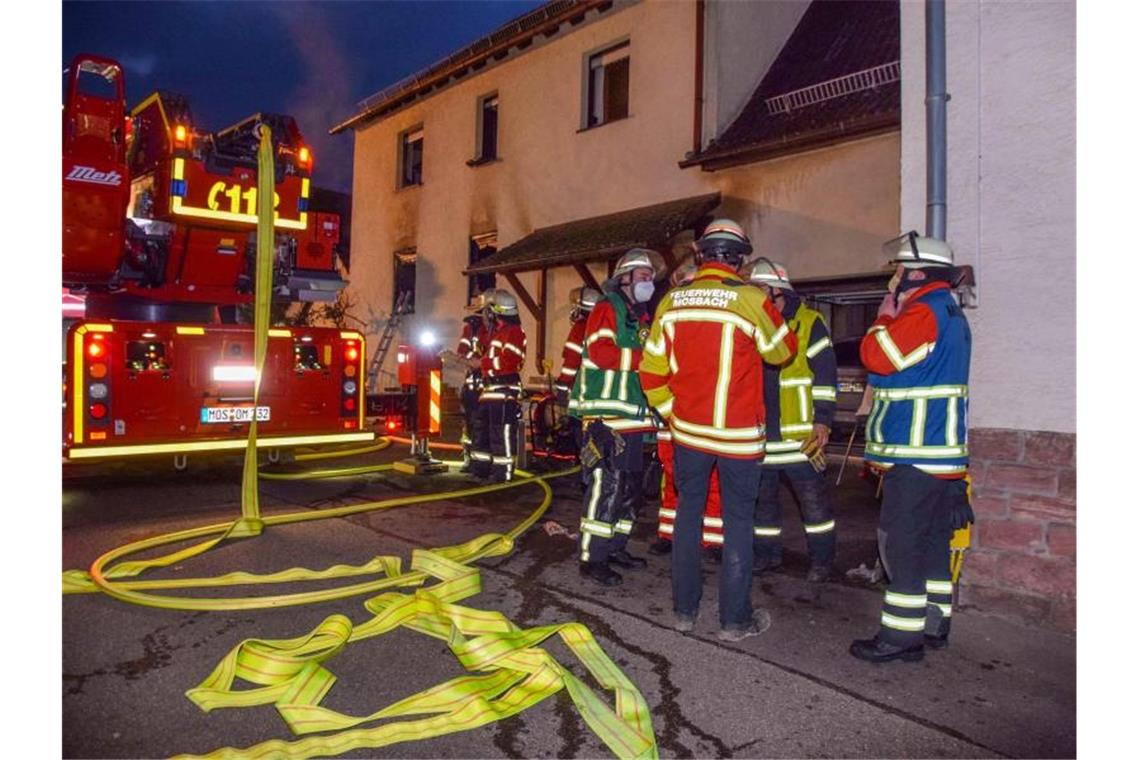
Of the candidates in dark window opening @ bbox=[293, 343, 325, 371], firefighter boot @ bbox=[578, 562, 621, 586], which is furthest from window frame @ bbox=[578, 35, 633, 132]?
firefighter boot @ bbox=[578, 562, 621, 586]

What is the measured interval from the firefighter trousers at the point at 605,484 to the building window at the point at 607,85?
9381 mm

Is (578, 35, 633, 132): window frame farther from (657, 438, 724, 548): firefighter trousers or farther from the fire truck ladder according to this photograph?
(657, 438, 724, 548): firefighter trousers

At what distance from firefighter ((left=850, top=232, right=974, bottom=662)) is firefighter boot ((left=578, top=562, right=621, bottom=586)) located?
1.48m

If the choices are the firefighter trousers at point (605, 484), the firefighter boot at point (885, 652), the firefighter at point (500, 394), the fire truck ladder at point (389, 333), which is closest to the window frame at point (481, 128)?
the fire truck ladder at point (389, 333)

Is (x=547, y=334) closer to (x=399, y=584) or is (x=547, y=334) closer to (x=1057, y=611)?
(x=399, y=584)

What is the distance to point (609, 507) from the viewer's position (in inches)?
180

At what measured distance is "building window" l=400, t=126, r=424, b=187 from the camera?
18.1m

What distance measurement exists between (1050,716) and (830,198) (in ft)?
25.9

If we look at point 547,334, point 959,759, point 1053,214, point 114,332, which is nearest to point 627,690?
point 959,759

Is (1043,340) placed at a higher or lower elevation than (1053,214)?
lower

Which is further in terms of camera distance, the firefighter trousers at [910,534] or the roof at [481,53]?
the roof at [481,53]

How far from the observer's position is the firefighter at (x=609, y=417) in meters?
4.57

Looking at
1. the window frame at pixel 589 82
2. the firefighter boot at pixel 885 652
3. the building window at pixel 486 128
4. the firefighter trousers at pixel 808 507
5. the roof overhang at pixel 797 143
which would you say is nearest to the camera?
the firefighter boot at pixel 885 652

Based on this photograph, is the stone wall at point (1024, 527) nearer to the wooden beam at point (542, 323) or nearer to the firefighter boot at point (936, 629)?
the firefighter boot at point (936, 629)
